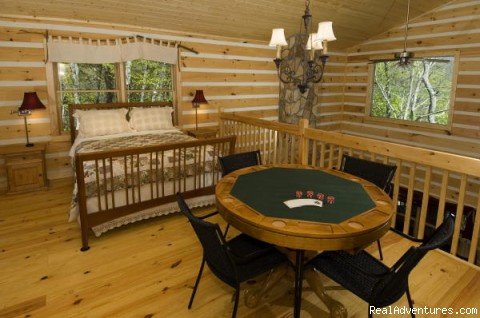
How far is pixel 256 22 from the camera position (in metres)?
5.04

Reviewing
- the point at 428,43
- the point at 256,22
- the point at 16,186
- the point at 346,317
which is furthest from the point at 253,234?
the point at 428,43

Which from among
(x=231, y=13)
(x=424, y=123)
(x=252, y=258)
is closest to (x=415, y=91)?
(x=424, y=123)

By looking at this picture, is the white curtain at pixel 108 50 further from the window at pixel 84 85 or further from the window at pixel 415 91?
the window at pixel 415 91

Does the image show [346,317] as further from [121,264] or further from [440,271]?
[121,264]

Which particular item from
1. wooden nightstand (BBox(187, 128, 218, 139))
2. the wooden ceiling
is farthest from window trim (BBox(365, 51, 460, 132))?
wooden nightstand (BBox(187, 128, 218, 139))

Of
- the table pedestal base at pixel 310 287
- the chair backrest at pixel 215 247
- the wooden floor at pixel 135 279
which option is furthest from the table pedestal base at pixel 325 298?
the chair backrest at pixel 215 247

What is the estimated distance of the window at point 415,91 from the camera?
5.47m

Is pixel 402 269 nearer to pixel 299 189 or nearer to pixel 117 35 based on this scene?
pixel 299 189

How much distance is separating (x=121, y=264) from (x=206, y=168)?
4.40 ft

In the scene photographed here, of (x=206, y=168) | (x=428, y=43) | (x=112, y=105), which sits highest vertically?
(x=428, y=43)

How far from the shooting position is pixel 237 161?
290 centimetres

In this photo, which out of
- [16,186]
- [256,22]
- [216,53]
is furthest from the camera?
[216,53]

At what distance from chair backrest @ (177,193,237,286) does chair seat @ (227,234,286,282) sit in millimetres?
52

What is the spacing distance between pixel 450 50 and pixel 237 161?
4660 mm
